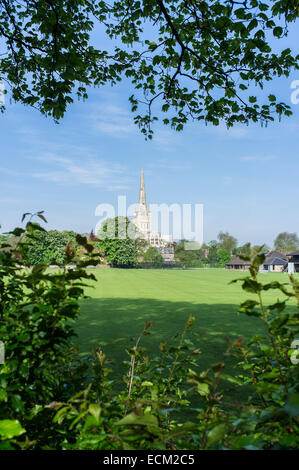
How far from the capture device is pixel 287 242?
14638 cm

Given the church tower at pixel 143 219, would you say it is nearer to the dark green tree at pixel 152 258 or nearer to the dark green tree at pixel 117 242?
the dark green tree at pixel 152 258

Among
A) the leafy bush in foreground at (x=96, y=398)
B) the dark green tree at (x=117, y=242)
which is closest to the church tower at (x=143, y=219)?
the dark green tree at (x=117, y=242)

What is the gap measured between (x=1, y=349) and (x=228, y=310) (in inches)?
600

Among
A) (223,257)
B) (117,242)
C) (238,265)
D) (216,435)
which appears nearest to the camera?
(216,435)

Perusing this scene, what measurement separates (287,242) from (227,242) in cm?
2909

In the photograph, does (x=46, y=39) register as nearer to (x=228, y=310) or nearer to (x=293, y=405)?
(x=293, y=405)

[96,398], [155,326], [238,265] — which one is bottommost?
[238,265]

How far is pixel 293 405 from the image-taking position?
1099 mm

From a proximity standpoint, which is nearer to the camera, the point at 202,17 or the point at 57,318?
the point at 57,318

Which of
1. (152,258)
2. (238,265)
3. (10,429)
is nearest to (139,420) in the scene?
(10,429)

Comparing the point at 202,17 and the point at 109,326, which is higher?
the point at 202,17

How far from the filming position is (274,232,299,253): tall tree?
474 ft

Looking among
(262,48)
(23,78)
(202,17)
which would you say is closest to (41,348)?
(262,48)

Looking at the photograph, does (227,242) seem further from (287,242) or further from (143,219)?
(143,219)
